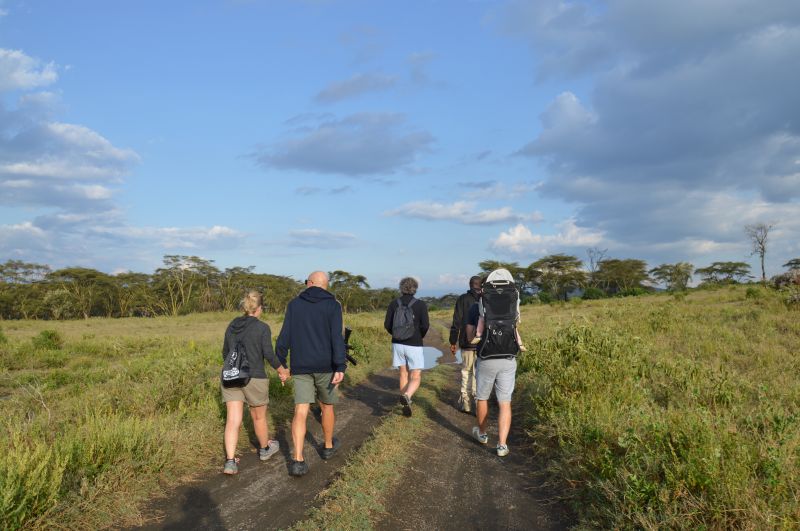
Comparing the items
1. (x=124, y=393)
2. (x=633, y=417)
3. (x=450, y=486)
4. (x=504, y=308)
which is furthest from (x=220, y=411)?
(x=633, y=417)

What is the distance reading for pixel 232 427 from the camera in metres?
5.46

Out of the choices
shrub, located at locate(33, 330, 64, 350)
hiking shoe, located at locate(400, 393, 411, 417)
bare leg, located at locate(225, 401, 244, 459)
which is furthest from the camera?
shrub, located at locate(33, 330, 64, 350)

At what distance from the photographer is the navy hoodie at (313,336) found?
5.68 metres

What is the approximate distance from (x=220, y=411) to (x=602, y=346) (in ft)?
20.8

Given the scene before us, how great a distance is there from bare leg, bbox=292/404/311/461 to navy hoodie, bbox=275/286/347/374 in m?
0.44

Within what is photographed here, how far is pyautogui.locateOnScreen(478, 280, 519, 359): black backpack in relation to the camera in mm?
5996

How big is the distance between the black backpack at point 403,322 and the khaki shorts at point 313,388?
85.8 inches

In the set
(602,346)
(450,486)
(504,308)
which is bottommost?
(450,486)

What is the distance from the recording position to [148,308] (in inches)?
2199

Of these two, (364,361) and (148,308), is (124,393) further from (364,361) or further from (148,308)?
(148,308)

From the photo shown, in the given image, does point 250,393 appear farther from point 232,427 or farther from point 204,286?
point 204,286

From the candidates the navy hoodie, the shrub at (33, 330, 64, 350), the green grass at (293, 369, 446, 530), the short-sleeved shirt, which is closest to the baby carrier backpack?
the short-sleeved shirt

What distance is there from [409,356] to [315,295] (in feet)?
8.53

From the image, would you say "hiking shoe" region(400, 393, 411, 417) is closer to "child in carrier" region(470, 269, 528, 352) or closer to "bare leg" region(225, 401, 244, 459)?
"child in carrier" region(470, 269, 528, 352)
